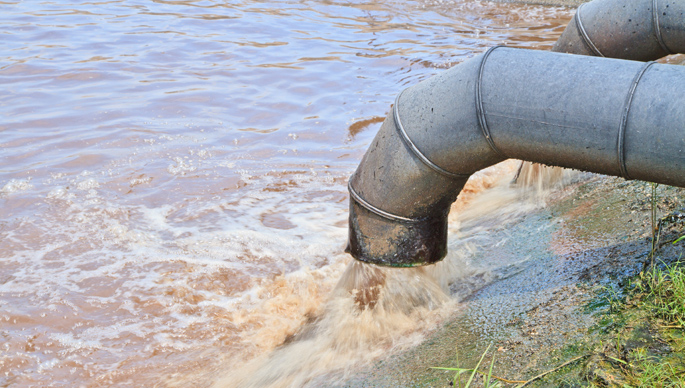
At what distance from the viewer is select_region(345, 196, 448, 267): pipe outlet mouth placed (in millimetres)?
3354

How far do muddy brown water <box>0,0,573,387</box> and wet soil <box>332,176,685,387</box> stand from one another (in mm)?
253

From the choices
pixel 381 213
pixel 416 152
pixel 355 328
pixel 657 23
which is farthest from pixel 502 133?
pixel 657 23

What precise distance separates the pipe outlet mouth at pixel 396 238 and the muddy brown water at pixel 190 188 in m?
0.23

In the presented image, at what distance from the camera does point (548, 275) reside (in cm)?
326

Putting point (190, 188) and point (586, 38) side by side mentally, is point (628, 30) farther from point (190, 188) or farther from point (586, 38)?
point (190, 188)

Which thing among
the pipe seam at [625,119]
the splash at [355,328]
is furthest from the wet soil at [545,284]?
the pipe seam at [625,119]

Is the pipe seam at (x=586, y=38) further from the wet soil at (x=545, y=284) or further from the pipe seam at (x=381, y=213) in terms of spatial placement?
the pipe seam at (x=381, y=213)

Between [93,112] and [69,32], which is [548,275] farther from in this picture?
[69,32]

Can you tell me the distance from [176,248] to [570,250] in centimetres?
283

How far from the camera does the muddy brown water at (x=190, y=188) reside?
358 centimetres

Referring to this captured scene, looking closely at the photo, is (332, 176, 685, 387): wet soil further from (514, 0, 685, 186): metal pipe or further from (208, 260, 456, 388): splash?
(514, 0, 685, 186): metal pipe

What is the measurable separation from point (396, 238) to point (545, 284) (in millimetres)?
779

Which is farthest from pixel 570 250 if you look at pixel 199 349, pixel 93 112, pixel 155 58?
pixel 155 58

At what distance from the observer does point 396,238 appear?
11.1 feet
